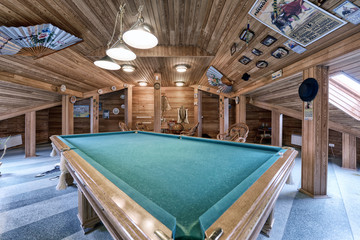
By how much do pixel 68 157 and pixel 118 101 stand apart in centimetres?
745

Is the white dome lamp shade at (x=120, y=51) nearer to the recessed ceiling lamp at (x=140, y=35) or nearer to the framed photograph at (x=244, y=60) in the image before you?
the recessed ceiling lamp at (x=140, y=35)

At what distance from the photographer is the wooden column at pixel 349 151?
3781 mm

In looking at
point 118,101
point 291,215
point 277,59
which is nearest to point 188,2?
point 277,59

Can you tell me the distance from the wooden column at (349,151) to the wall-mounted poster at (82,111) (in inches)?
421

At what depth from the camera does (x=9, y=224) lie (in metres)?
1.82

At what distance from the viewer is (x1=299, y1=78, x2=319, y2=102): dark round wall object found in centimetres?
233

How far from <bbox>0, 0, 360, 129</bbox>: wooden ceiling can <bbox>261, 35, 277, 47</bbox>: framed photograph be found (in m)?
0.08

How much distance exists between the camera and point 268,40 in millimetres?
2465

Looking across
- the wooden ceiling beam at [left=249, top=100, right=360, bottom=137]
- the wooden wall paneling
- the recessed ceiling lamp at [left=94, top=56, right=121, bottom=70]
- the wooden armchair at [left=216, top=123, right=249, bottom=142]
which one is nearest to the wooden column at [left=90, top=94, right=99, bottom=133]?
the wooden wall paneling

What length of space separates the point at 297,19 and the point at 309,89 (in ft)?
3.69

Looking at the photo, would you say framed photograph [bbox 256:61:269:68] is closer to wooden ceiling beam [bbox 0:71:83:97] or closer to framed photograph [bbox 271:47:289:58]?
framed photograph [bbox 271:47:289:58]

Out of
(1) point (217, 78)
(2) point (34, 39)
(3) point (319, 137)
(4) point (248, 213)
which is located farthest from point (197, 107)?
(4) point (248, 213)

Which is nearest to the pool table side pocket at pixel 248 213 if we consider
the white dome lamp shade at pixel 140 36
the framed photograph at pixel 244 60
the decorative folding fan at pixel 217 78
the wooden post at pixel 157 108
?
the white dome lamp shade at pixel 140 36

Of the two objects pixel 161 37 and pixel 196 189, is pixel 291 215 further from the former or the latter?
pixel 161 37
